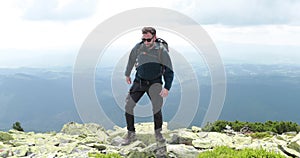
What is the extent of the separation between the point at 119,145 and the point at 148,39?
10.3ft

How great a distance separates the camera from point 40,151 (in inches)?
429

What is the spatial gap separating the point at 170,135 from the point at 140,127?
2664 millimetres

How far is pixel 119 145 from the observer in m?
11.6

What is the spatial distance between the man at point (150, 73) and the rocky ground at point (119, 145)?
28.9 inches

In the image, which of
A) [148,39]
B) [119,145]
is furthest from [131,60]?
[119,145]

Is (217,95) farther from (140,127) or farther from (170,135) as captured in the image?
(140,127)

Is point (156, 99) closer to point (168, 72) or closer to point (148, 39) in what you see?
point (168, 72)

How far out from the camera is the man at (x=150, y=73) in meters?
10.5

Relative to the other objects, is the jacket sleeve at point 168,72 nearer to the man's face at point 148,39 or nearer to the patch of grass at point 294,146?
the man's face at point 148,39

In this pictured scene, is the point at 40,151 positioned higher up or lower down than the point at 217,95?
lower down

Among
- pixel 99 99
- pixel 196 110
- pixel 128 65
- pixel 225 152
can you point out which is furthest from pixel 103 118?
pixel 225 152

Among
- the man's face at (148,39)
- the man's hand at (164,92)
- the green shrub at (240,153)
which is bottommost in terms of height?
the green shrub at (240,153)

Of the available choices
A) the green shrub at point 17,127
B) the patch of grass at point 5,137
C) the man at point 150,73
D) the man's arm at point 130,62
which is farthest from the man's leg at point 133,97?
the green shrub at point 17,127

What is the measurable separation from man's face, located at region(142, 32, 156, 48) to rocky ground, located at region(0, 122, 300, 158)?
259cm
